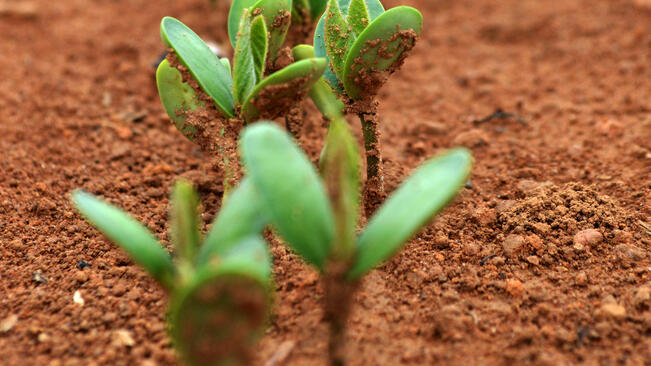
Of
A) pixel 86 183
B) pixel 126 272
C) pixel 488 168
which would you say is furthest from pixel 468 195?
pixel 86 183

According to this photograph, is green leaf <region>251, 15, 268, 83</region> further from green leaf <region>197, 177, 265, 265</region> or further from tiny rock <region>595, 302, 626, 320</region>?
tiny rock <region>595, 302, 626, 320</region>

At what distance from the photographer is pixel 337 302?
1.06m

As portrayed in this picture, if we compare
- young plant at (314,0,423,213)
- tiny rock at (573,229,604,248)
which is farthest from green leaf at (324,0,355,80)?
tiny rock at (573,229,604,248)

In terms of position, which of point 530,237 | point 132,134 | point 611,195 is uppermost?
point 132,134

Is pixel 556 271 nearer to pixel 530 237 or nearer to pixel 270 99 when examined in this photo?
pixel 530 237

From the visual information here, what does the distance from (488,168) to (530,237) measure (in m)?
0.52

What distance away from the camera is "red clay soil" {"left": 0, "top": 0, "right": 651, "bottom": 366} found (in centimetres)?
133

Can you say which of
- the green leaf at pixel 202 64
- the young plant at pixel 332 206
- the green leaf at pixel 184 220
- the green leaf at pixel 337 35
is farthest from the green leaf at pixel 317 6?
the green leaf at pixel 184 220

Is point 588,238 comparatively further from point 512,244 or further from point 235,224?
point 235,224

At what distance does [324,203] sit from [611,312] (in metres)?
0.78

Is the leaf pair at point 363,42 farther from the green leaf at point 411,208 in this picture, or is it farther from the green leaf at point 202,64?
the green leaf at point 411,208

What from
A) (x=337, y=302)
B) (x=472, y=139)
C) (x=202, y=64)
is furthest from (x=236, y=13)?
(x=472, y=139)

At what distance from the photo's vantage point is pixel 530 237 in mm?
1629

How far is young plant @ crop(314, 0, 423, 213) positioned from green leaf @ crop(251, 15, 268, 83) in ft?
0.56
